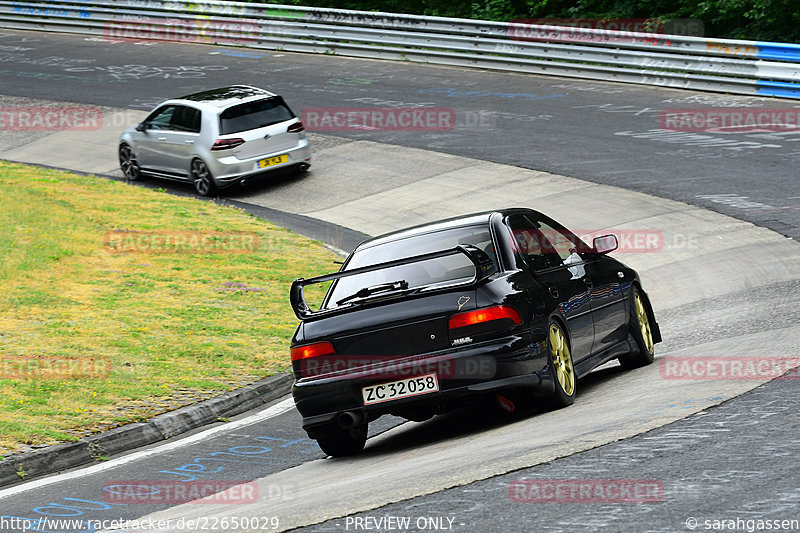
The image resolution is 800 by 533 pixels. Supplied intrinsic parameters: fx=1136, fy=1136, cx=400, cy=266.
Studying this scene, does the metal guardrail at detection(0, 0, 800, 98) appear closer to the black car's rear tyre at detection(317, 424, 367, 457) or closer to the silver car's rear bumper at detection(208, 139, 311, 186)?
the silver car's rear bumper at detection(208, 139, 311, 186)

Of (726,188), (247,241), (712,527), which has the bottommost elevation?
(247,241)

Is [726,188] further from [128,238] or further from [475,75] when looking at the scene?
[475,75]

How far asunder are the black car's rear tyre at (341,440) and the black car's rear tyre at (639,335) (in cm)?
274

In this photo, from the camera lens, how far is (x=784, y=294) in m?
11.4

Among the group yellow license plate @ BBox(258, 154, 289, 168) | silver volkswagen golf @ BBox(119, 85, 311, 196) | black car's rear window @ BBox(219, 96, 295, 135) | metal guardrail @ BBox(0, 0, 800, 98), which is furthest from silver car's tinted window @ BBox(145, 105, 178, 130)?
metal guardrail @ BBox(0, 0, 800, 98)

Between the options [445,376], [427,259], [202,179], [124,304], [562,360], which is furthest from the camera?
[202,179]

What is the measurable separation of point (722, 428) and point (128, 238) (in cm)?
1188

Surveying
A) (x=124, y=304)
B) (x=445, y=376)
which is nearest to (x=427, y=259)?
(x=445, y=376)

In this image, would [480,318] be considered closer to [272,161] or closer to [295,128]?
[272,161]

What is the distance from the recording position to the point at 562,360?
827 centimetres

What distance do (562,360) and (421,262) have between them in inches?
49.2

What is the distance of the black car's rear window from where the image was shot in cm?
2075

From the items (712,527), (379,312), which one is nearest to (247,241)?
(379,312)

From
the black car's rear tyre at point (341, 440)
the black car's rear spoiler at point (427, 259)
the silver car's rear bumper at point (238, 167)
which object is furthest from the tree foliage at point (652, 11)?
the black car's rear tyre at point (341, 440)
